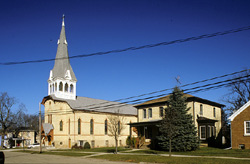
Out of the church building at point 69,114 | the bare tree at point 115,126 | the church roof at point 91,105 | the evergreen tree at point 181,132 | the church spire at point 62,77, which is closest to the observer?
the evergreen tree at point 181,132

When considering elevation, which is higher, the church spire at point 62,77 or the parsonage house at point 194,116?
the church spire at point 62,77

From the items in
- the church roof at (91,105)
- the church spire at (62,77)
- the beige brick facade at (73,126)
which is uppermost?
the church spire at (62,77)

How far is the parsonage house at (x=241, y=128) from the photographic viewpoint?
101ft

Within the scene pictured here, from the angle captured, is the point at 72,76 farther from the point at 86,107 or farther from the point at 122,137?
the point at 122,137

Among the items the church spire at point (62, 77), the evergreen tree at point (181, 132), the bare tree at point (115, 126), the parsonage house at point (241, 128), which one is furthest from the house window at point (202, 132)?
the church spire at point (62, 77)

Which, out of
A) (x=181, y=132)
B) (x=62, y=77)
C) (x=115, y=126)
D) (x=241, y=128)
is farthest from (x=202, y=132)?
(x=62, y=77)

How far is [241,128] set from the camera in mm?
31281

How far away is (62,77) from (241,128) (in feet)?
117

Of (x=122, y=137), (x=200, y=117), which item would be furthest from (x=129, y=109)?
(x=200, y=117)

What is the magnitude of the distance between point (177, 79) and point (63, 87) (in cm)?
2816

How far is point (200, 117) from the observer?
4003cm

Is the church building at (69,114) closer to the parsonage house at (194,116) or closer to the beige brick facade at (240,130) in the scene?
the parsonage house at (194,116)

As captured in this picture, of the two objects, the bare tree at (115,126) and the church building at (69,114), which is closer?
the bare tree at (115,126)

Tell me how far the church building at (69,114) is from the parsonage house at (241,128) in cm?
2294
